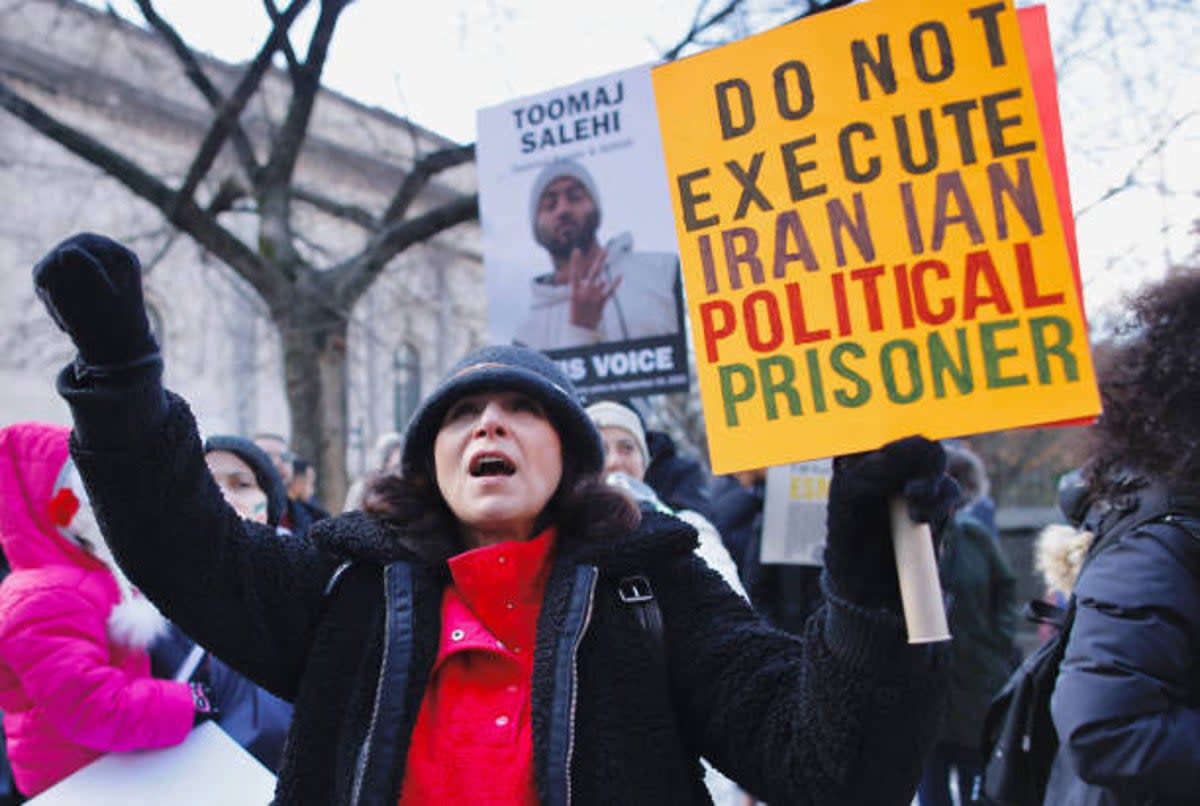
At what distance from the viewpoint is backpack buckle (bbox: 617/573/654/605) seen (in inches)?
67.0

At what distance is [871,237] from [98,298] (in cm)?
110

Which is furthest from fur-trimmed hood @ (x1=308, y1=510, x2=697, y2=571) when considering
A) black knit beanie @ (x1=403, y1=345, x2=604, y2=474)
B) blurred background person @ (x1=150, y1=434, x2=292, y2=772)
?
blurred background person @ (x1=150, y1=434, x2=292, y2=772)

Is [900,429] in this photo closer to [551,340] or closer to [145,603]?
[145,603]

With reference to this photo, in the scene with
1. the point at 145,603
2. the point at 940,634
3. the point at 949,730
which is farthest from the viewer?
the point at 949,730

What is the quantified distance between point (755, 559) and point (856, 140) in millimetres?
3725

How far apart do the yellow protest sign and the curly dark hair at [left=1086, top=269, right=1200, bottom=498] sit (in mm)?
901

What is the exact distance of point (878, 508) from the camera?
1366 millimetres

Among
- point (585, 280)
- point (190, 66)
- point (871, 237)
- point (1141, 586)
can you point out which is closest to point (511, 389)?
point (871, 237)

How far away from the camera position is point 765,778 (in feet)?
5.02

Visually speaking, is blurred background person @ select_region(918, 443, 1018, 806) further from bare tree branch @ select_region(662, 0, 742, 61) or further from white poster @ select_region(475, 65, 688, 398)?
bare tree branch @ select_region(662, 0, 742, 61)

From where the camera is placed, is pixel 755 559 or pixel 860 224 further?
pixel 755 559

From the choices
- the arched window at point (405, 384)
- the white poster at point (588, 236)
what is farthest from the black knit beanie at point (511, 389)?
the arched window at point (405, 384)

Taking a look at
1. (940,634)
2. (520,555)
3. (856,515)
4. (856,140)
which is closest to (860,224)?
(856,140)

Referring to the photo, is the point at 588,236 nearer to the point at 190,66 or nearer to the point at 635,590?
the point at 635,590
